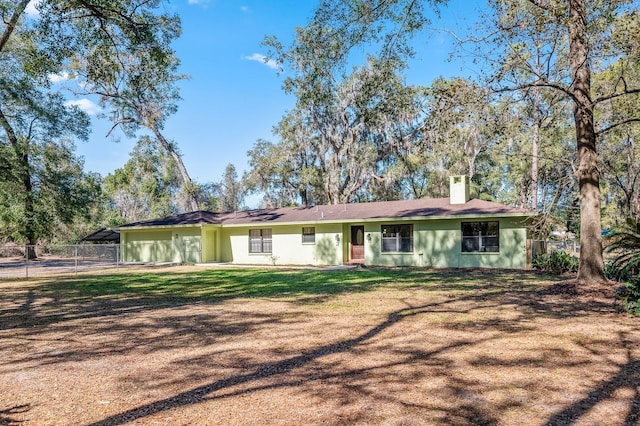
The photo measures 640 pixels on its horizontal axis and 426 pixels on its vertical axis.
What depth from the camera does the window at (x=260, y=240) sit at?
22828 mm

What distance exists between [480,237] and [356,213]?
20.0 ft

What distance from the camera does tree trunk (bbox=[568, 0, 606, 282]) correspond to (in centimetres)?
1011

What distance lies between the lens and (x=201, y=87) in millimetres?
24375

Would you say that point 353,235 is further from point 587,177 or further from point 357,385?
point 357,385

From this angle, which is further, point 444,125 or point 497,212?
point 497,212

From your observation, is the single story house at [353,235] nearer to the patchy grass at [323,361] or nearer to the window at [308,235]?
the window at [308,235]

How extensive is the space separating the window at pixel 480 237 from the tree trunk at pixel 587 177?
7596 millimetres

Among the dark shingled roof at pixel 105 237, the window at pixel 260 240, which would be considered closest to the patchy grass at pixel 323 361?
the window at pixel 260 240

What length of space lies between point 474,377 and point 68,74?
1552 cm

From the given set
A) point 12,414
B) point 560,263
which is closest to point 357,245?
point 560,263

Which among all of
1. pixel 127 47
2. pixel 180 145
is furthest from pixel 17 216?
pixel 127 47

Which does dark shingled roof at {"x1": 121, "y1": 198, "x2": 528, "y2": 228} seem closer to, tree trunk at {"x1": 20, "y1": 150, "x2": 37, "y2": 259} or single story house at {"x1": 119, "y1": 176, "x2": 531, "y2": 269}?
single story house at {"x1": 119, "y1": 176, "x2": 531, "y2": 269}

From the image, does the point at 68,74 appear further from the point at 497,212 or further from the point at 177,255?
the point at 497,212

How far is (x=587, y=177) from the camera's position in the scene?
10430 millimetres
